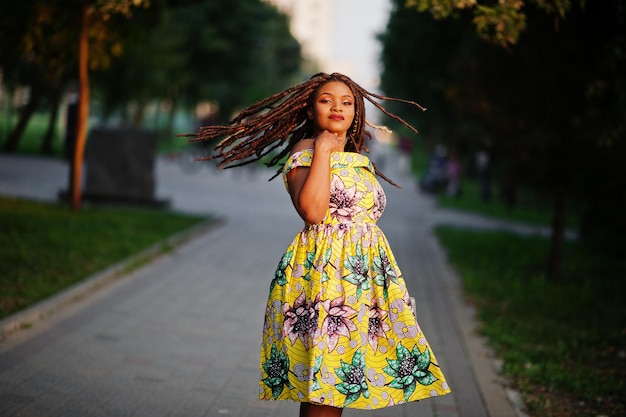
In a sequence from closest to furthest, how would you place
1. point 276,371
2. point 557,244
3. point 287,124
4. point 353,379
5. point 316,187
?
point 316,187, point 353,379, point 276,371, point 287,124, point 557,244

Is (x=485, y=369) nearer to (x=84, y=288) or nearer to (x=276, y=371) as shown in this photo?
(x=276, y=371)

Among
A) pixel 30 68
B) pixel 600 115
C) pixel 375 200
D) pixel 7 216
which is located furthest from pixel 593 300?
pixel 30 68

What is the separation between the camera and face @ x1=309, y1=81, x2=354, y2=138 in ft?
13.2

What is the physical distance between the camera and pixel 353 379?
151 inches

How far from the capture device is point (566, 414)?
5707 millimetres

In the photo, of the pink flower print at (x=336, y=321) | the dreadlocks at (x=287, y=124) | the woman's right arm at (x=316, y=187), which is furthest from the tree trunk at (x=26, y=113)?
the pink flower print at (x=336, y=321)

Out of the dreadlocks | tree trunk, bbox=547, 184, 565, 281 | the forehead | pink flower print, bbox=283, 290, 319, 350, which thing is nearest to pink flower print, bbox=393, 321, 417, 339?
pink flower print, bbox=283, 290, 319, 350

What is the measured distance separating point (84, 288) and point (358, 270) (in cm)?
528

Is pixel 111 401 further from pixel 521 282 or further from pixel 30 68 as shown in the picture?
pixel 30 68

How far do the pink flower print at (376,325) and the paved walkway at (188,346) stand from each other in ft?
5.25

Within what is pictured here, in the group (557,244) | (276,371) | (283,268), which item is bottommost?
(557,244)

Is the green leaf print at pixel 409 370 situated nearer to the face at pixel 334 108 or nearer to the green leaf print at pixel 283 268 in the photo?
the green leaf print at pixel 283 268

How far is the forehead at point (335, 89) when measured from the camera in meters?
4.05

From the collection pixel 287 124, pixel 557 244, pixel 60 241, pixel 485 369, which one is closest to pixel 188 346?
pixel 485 369
